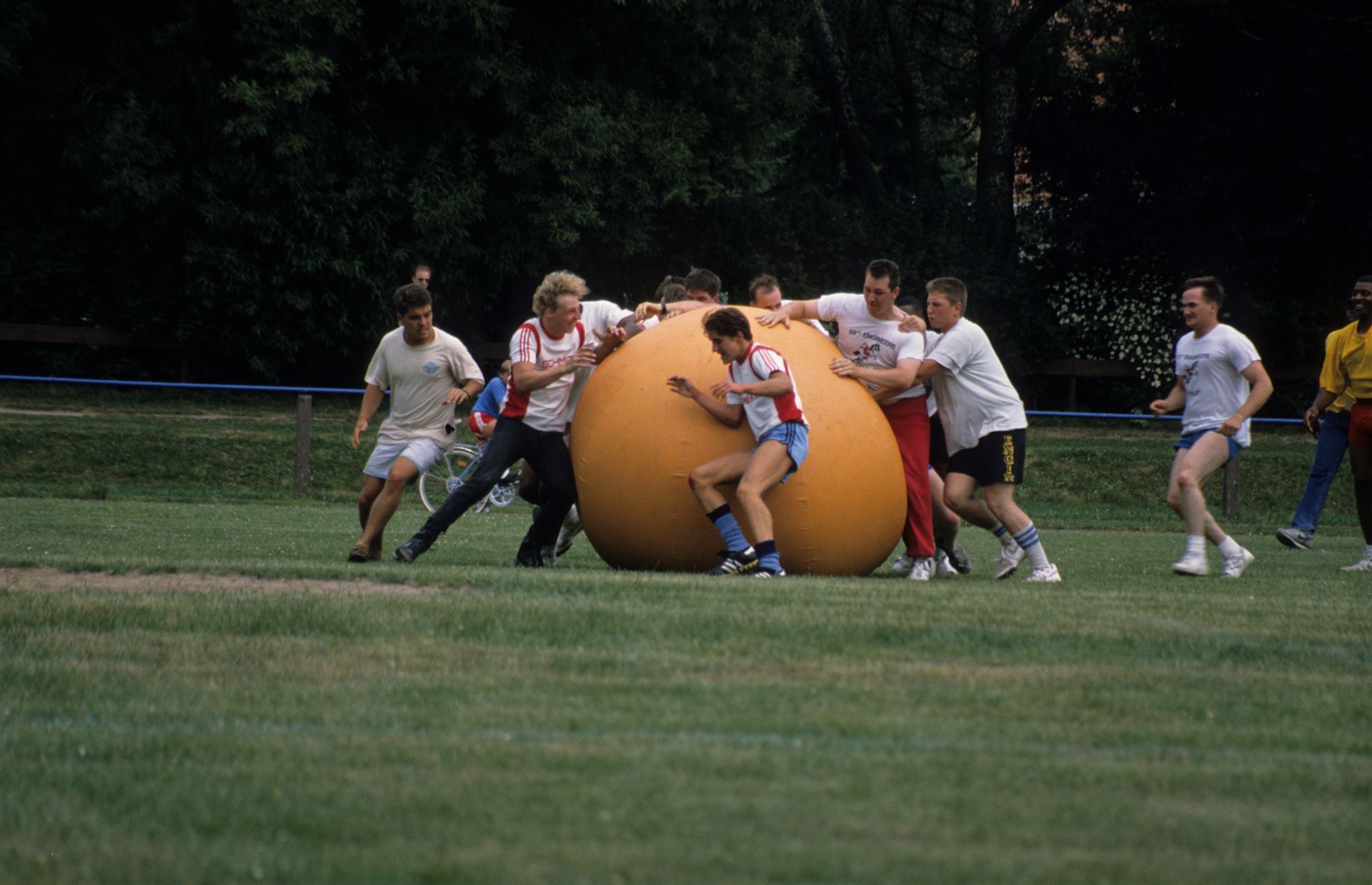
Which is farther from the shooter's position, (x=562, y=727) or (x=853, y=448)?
(x=853, y=448)

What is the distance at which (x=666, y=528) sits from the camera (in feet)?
32.1

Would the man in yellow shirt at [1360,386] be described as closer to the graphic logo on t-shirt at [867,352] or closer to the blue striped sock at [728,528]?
the graphic logo on t-shirt at [867,352]

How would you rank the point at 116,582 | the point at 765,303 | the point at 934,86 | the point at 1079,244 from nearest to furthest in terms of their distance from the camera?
the point at 116,582
the point at 765,303
the point at 1079,244
the point at 934,86

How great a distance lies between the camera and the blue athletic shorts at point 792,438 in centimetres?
937

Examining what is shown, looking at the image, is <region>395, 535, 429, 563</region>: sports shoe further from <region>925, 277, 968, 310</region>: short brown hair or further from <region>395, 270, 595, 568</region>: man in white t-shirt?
<region>925, 277, 968, 310</region>: short brown hair

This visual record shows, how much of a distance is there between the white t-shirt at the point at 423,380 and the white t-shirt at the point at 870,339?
2427 millimetres

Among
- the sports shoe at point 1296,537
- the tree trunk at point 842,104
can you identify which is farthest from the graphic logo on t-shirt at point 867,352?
the tree trunk at point 842,104

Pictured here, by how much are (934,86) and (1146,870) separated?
120 feet

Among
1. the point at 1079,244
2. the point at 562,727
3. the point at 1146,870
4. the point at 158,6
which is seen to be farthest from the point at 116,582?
the point at 1079,244

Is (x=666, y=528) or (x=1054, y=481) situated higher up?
(x=666, y=528)

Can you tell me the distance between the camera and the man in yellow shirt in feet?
39.7

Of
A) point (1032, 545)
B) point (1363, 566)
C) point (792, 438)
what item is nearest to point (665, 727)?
point (792, 438)

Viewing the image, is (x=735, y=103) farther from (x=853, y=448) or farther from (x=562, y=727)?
(x=562, y=727)

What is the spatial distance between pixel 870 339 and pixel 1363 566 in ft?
14.7
